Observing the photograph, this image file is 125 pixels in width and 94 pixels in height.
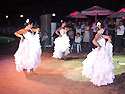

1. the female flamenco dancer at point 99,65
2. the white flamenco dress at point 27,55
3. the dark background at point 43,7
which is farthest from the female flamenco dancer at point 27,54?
the dark background at point 43,7

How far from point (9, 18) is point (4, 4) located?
→ 3.32 metres

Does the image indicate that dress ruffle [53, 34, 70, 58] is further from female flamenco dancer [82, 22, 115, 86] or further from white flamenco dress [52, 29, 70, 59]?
female flamenco dancer [82, 22, 115, 86]

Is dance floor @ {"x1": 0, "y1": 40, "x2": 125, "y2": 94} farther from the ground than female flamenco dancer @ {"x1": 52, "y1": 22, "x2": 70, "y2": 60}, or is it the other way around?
female flamenco dancer @ {"x1": 52, "y1": 22, "x2": 70, "y2": 60}

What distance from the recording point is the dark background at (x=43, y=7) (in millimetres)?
29064

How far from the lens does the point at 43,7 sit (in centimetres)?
3344

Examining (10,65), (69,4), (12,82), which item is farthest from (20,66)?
(69,4)

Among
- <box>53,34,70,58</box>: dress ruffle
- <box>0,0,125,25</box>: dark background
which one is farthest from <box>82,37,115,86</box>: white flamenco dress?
<box>0,0,125,25</box>: dark background

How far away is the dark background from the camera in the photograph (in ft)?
95.4

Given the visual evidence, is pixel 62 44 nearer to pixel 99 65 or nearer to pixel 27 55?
pixel 27 55

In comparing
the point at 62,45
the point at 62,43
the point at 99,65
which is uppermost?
the point at 62,43

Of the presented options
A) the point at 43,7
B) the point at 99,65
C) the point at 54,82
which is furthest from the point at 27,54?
the point at 43,7

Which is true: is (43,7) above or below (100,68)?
above

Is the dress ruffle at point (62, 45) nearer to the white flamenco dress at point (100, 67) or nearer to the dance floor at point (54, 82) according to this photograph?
the dance floor at point (54, 82)

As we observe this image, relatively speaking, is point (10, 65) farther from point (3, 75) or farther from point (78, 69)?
point (78, 69)
